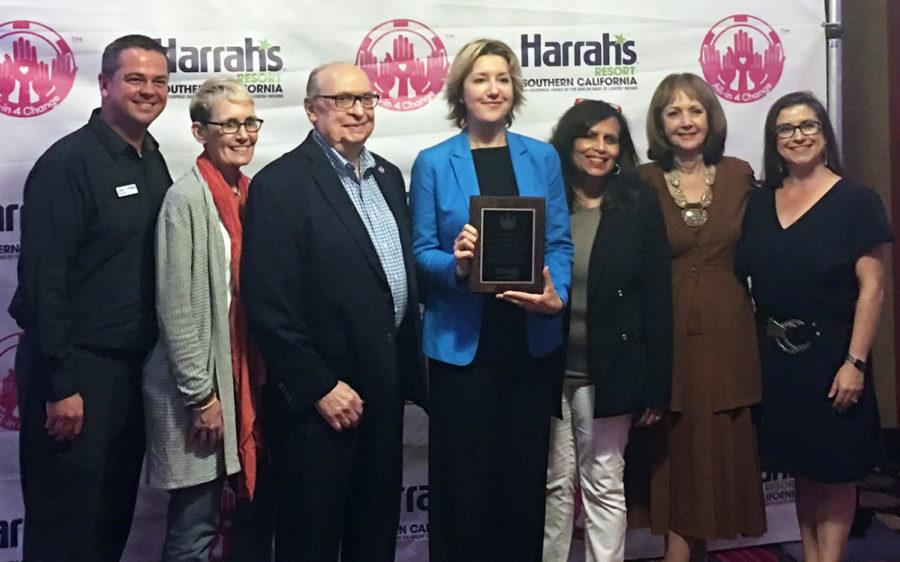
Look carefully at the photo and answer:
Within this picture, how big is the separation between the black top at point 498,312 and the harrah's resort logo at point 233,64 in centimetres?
98

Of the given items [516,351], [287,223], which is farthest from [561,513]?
[287,223]

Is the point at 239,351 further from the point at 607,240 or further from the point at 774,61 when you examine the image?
the point at 774,61

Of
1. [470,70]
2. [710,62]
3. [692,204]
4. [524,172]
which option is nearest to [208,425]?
[524,172]

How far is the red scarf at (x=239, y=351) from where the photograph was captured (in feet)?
6.91

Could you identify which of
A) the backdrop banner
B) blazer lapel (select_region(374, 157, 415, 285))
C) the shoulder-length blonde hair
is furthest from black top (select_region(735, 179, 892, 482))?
blazer lapel (select_region(374, 157, 415, 285))

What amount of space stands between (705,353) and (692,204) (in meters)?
0.46

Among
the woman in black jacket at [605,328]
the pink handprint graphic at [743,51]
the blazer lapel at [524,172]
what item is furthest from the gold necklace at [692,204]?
the pink handprint graphic at [743,51]

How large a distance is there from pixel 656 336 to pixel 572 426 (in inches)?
14.6

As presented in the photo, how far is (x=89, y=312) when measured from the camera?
2.06 meters

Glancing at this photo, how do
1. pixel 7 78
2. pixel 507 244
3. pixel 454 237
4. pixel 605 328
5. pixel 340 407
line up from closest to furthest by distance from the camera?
pixel 340 407, pixel 507 244, pixel 454 237, pixel 605 328, pixel 7 78

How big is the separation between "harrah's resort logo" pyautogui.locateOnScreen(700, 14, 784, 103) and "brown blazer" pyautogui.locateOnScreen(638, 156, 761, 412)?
77cm

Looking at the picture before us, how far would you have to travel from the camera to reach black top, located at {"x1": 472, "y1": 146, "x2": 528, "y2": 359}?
2.14 m

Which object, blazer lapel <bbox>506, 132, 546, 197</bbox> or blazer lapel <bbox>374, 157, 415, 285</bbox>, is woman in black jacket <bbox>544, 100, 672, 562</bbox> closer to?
blazer lapel <bbox>506, 132, 546, 197</bbox>

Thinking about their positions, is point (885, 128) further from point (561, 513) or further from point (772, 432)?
point (561, 513)
